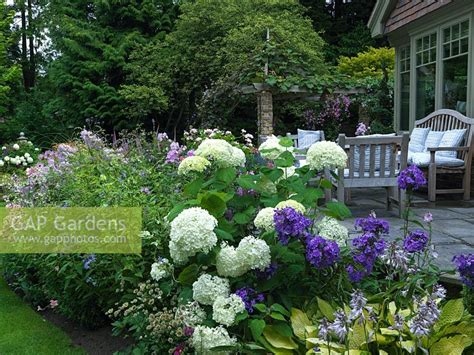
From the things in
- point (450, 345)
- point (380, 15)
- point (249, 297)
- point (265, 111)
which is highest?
point (380, 15)

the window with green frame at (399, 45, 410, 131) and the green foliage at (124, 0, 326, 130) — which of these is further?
the green foliage at (124, 0, 326, 130)

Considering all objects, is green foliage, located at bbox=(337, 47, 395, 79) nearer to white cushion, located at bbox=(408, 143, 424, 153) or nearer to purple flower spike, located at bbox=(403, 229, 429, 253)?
white cushion, located at bbox=(408, 143, 424, 153)

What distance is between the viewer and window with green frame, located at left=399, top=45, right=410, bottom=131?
29.6 feet

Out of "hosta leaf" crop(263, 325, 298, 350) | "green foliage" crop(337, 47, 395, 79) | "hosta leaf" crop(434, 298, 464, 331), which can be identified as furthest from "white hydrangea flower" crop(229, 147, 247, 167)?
"green foliage" crop(337, 47, 395, 79)

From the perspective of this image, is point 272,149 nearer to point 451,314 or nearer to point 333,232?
point 333,232

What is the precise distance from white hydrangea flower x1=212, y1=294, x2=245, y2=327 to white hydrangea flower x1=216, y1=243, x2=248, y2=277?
0.37 ft

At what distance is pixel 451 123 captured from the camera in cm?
688

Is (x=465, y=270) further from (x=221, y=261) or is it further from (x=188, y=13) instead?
(x=188, y=13)

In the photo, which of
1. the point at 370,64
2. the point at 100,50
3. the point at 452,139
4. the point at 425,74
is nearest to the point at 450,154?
the point at 452,139

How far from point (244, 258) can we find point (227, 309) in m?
0.21

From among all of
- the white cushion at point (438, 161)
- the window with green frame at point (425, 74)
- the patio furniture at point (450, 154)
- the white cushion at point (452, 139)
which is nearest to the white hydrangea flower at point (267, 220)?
the patio furniture at point (450, 154)

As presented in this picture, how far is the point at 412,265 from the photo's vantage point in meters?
2.12

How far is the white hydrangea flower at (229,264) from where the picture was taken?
208cm

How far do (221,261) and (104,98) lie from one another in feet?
45.4
